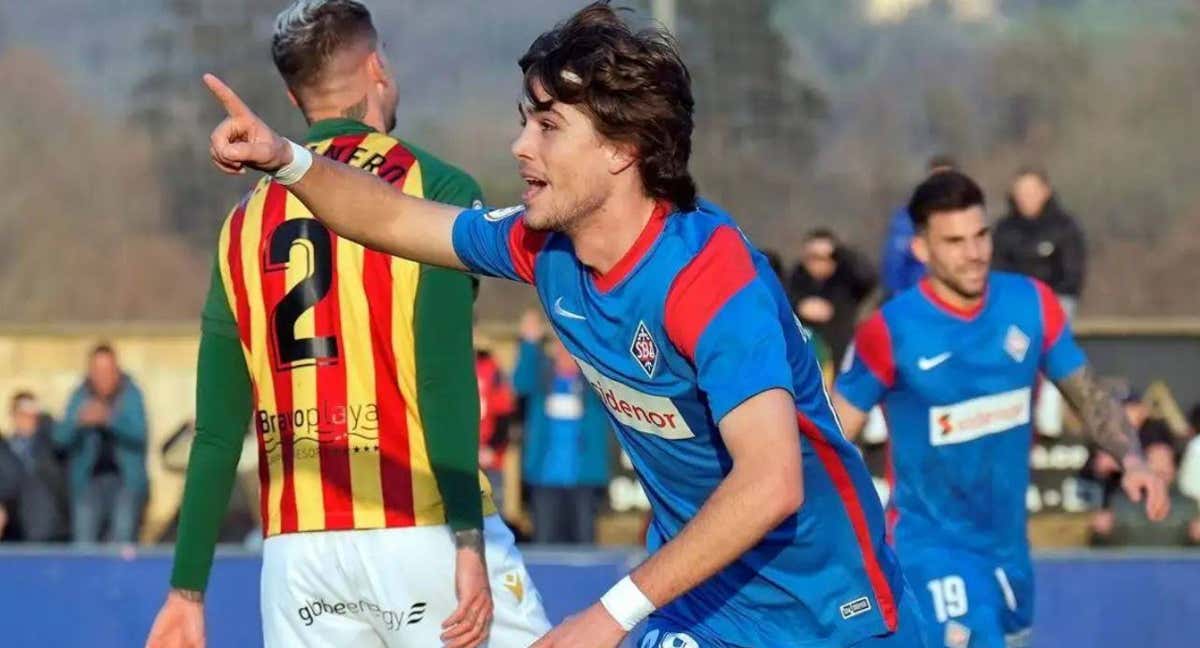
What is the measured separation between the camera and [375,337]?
493cm

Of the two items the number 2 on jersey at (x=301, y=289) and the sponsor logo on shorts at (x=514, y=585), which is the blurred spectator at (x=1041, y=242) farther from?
the number 2 on jersey at (x=301, y=289)

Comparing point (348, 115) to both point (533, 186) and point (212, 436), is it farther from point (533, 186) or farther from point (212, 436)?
point (533, 186)

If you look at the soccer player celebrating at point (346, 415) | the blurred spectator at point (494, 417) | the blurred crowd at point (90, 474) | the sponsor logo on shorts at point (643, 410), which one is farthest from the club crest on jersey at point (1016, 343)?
the blurred crowd at point (90, 474)

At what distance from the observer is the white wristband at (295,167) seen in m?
4.34

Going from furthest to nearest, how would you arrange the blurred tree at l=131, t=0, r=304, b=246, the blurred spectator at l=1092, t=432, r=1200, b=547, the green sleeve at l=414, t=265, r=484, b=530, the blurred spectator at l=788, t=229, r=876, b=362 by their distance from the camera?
the blurred tree at l=131, t=0, r=304, b=246, the blurred spectator at l=788, t=229, r=876, b=362, the blurred spectator at l=1092, t=432, r=1200, b=547, the green sleeve at l=414, t=265, r=484, b=530

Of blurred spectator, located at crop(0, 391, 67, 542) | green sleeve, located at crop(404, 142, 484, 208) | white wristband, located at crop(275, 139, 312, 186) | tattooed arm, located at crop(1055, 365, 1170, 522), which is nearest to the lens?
white wristband, located at crop(275, 139, 312, 186)

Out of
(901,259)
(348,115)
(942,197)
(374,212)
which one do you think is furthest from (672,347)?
(901,259)

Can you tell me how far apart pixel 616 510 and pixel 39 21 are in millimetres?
6013

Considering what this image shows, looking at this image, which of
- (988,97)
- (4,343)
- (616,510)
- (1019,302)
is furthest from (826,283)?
(4,343)

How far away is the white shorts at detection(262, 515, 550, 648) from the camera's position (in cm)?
492

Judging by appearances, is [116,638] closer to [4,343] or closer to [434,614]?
[434,614]

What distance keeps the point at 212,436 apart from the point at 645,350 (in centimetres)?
147

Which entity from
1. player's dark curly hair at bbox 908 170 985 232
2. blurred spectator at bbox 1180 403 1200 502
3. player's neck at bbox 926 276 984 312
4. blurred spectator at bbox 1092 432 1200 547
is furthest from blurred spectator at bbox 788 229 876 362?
player's neck at bbox 926 276 984 312

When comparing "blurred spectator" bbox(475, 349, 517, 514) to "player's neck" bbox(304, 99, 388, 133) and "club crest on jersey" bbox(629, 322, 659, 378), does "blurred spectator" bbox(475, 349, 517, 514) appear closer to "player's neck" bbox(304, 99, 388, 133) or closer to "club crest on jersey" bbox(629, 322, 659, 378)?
"player's neck" bbox(304, 99, 388, 133)
